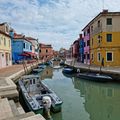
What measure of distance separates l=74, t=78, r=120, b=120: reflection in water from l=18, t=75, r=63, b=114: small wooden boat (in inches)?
91.8

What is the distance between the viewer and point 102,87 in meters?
20.9

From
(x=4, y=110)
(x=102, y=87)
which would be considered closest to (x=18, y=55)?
(x=102, y=87)

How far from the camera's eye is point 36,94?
47.7ft

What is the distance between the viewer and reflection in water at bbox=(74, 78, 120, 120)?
11.9m

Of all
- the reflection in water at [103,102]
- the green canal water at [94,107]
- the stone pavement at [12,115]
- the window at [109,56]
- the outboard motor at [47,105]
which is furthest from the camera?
the window at [109,56]

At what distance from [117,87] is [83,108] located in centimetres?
830

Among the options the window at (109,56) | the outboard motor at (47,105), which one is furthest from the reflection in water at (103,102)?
the window at (109,56)

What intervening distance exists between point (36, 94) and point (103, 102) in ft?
17.0

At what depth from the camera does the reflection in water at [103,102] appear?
1185 centimetres

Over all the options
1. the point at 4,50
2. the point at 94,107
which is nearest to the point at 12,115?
the point at 94,107

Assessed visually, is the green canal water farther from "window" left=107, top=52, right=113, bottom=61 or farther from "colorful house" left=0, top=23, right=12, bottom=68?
"colorful house" left=0, top=23, right=12, bottom=68

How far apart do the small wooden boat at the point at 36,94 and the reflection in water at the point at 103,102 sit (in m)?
2.33

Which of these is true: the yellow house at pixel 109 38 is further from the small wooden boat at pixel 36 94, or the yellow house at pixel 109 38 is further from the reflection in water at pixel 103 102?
the small wooden boat at pixel 36 94

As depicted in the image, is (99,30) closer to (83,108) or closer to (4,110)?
(83,108)
